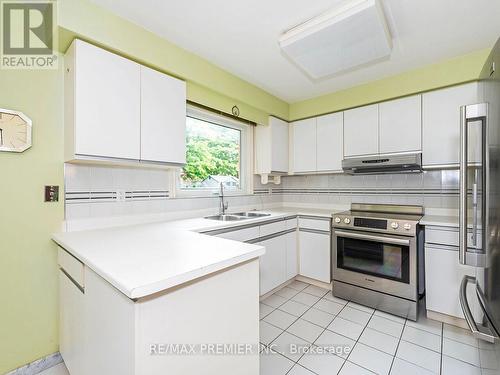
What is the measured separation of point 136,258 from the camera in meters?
1.02

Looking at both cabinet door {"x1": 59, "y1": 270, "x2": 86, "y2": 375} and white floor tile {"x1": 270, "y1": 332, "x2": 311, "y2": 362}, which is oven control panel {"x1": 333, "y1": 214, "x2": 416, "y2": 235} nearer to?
white floor tile {"x1": 270, "y1": 332, "x2": 311, "y2": 362}

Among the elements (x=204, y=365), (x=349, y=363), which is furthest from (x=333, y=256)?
(x=204, y=365)

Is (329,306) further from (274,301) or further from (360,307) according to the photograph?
(274,301)

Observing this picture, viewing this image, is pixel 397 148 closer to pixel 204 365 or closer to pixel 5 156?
pixel 204 365

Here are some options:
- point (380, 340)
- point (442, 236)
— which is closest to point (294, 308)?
point (380, 340)

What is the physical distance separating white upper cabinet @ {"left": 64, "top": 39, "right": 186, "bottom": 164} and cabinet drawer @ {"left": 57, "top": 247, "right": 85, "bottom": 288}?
596 mm

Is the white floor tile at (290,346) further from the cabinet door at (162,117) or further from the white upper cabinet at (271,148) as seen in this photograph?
the white upper cabinet at (271,148)

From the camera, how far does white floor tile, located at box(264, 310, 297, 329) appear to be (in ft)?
6.59

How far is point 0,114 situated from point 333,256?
2.81 m

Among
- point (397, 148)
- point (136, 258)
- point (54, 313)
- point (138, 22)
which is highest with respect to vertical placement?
point (138, 22)

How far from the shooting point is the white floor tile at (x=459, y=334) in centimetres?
176

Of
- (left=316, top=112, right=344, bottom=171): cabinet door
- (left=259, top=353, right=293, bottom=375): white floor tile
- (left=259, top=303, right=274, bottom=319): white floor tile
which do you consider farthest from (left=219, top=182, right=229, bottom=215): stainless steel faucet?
(left=259, top=353, right=293, bottom=375): white floor tile

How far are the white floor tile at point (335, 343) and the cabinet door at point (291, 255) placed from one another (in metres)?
0.86

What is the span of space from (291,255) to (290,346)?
1091mm
